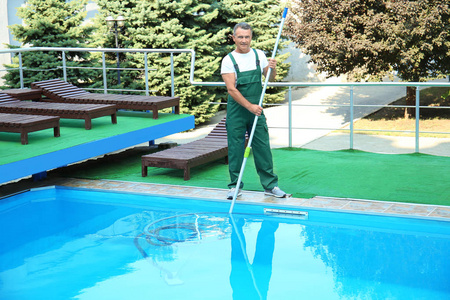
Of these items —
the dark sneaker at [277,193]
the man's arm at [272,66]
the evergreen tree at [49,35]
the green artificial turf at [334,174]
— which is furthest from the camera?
the evergreen tree at [49,35]

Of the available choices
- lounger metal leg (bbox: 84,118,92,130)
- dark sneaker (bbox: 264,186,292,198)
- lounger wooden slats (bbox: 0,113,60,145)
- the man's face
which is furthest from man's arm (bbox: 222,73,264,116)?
lounger metal leg (bbox: 84,118,92,130)

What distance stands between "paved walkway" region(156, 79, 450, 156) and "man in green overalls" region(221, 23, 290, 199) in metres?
4.01

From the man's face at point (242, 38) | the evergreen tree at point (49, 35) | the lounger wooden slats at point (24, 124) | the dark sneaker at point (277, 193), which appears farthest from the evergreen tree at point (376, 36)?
the lounger wooden slats at point (24, 124)

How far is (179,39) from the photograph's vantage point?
52.9ft

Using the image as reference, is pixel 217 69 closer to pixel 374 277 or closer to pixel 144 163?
pixel 144 163

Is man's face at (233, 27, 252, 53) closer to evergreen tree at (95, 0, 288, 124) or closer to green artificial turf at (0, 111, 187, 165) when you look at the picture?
green artificial turf at (0, 111, 187, 165)

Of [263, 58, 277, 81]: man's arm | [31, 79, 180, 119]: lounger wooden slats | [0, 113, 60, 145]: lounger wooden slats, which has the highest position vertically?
[263, 58, 277, 81]: man's arm

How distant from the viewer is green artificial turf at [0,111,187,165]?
6.79 m

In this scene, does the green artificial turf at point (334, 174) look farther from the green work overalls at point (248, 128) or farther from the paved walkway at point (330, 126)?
the paved walkway at point (330, 126)

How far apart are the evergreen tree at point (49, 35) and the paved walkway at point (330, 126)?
132 inches

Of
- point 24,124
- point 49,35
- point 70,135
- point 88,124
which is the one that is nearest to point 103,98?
point 88,124

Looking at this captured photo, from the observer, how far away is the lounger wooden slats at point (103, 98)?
29.0 ft

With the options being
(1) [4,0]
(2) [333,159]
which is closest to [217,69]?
(1) [4,0]

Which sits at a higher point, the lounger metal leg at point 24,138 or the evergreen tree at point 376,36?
the evergreen tree at point 376,36
